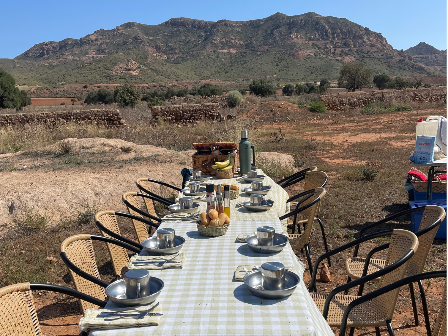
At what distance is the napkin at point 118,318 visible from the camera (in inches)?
64.1

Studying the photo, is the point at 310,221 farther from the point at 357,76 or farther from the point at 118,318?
the point at 357,76

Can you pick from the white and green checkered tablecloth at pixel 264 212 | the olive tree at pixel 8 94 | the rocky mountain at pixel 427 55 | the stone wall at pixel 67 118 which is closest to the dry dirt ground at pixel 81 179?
the white and green checkered tablecloth at pixel 264 212

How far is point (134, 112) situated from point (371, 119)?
12.3 m

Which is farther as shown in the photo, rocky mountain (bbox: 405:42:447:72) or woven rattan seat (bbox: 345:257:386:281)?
rocky mountain (bbox: 405:42:447:72)

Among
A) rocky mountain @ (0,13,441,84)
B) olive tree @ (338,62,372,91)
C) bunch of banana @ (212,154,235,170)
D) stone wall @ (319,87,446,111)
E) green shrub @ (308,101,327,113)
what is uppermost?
rocky mountain @ (0,13,441,84)

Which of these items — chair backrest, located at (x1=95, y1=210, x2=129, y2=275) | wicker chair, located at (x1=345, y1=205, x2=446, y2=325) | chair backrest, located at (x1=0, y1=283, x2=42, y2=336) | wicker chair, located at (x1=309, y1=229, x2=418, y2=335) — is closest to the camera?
chair backrest, located at (x1=0, y1=283, x2=42, y2=336)

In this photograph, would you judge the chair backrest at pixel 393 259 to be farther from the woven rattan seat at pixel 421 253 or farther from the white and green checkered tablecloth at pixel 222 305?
the white and green checkered tablecloth at pixel 222 305

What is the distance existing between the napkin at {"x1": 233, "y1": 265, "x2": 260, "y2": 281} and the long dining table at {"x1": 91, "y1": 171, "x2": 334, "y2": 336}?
31 millimetres

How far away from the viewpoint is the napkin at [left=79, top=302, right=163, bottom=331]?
5.34ft

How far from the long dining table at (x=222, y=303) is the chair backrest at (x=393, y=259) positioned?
23.4 inches

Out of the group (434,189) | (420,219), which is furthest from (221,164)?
(434,189)

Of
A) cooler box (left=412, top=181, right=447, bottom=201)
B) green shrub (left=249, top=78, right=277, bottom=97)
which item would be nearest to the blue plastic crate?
cooler box (left=412, top=181, right=447, bottom=201)

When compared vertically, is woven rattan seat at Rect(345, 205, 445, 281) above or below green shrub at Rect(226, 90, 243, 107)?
below

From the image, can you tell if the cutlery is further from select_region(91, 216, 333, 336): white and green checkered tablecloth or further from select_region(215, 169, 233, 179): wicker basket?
select_region(215, 169, 233, 179): wicker basket
